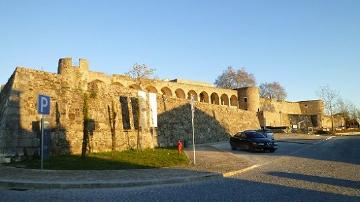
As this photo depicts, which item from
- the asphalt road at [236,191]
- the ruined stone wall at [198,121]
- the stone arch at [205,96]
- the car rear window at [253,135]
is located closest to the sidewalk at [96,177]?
the asphalt road at [236,191]

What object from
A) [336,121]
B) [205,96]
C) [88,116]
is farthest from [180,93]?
[88,116]

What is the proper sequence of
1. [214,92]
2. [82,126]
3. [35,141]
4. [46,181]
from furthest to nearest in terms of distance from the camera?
[214,92]
[82,126]
[35,141]
[46,181]

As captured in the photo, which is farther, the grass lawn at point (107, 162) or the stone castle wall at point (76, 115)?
the stone castle wall at point (76, 115)

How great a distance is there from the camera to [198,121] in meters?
33.9

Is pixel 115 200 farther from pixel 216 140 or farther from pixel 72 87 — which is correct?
pixel 216 140

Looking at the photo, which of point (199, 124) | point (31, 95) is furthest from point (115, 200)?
point (199, 124)

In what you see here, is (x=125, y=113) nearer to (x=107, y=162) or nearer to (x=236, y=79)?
(x=107, y=162)

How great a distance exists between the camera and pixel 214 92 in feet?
255

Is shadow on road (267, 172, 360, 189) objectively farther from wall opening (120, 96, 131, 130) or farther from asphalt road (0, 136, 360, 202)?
wall opening (120, 96, 131, 130)

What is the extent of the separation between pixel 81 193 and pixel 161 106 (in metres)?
18.8

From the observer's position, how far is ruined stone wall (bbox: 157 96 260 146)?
91.8 ft

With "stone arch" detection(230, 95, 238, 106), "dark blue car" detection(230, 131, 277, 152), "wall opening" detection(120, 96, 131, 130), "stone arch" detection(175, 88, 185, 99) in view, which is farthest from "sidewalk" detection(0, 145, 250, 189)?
"stone arch" detection(230, 95, 238, 106)

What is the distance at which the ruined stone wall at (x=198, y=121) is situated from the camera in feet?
91.8

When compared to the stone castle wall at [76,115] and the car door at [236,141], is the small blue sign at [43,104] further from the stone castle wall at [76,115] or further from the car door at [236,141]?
the car door at [236,141]
